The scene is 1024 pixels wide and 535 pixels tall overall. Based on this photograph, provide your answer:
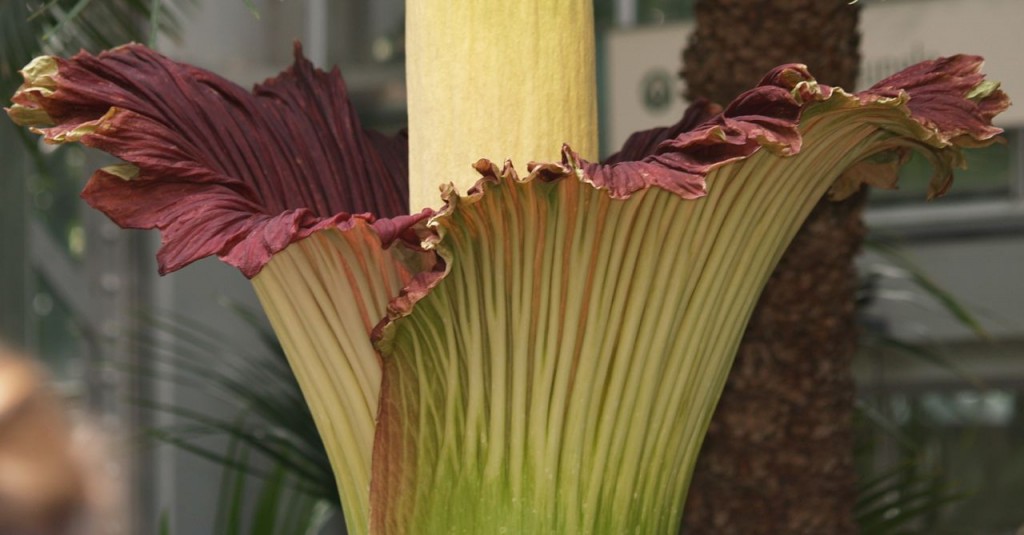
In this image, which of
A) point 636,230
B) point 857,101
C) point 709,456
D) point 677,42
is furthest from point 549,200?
point 677,42

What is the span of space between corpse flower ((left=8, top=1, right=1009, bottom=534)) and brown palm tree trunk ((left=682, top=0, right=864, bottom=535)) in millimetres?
667

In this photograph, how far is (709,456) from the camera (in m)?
1.57

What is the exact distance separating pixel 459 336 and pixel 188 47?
329cm

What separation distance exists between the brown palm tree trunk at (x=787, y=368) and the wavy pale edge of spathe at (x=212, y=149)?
690 mm

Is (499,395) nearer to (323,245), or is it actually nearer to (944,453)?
(323,245)

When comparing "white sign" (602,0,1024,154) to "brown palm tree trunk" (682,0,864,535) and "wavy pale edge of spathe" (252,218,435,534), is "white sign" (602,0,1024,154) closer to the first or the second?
"brown palm tree trunk" (682,0,864,535)

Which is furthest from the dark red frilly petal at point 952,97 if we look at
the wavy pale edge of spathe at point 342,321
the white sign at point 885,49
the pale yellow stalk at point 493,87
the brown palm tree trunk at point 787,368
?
the white sign at point 885,49

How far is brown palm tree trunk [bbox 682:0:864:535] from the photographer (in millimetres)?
1541

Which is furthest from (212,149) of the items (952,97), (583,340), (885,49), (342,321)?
(885,49)

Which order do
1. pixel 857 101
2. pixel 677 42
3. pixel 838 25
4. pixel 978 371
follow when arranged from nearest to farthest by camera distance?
pixel 857 101, pixel 838 25, pixel 677 42, pixel 978 371

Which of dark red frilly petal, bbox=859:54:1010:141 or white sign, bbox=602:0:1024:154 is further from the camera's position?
white sign, bbox=602:0:1024:154

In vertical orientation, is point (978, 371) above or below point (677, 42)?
below

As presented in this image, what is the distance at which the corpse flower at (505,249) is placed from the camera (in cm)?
75

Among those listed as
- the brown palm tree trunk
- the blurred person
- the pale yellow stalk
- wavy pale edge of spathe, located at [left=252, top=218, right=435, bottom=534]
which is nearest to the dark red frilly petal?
the pale yellow stalk
